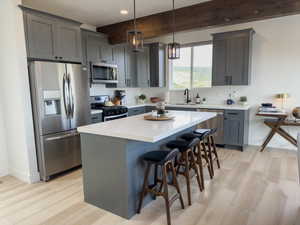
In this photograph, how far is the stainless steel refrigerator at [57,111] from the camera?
297 cm

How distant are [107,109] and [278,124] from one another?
11.7ft

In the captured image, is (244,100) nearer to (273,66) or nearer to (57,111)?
(273,66)

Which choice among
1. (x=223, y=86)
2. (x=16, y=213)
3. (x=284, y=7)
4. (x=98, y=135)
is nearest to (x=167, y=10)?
(x=284, y=7)

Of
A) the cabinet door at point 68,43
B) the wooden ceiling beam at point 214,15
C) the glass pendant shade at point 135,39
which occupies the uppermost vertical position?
the wooden ceiling beam at point 214,15

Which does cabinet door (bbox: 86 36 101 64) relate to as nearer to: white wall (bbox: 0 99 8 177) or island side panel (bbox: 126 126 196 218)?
white wall (bbox: 0 99 8 177)

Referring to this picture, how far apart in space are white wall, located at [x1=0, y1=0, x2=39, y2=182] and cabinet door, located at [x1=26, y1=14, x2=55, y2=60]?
0.10 m

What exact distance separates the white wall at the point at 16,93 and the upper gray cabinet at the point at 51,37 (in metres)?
0.12

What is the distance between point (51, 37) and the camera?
3.19 meters

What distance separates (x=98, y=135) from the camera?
2.26 m

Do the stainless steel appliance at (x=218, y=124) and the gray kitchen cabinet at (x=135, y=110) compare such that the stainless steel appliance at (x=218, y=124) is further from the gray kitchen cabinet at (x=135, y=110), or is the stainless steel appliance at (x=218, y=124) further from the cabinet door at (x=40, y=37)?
the cabinet door at (x=40, y=37)

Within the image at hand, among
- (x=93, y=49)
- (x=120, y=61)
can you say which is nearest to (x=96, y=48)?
(x=93, y=49)

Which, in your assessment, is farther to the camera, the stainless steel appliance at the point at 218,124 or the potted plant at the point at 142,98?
the potted plant at the point at 142,98

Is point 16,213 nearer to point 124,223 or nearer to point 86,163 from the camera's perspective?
point 86,163

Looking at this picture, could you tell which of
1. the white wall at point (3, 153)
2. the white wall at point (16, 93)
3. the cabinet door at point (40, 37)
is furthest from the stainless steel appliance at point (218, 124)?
the white wall at point (3, 153)
